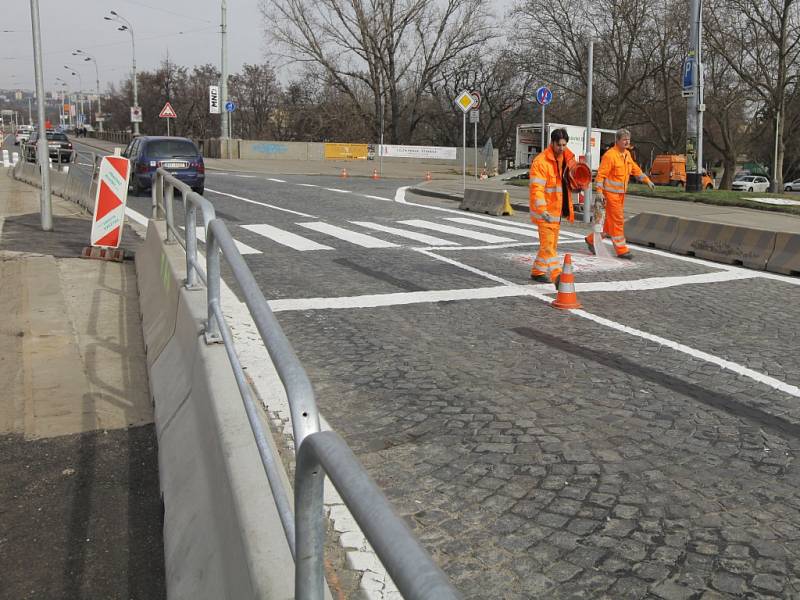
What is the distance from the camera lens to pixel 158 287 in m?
6.81

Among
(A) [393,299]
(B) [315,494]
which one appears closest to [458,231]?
(A) [393,299]

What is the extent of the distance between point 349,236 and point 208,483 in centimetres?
1030

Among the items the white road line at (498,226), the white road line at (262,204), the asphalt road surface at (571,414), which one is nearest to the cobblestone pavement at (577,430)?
the asphalt road surface at (571,414)

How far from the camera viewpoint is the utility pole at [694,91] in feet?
68.3

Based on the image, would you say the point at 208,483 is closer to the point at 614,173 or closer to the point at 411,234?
the point at 614,173

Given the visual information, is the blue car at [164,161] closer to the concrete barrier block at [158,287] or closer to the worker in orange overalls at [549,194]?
the concrete barrier block at [158,287]

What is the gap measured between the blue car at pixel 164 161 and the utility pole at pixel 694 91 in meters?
13.0

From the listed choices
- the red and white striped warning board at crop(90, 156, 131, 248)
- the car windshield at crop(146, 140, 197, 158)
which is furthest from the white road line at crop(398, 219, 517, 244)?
the car windshield at crop(146, 140, 197, 158)

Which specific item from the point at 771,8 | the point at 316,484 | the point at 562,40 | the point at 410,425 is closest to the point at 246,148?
the point at 562,40

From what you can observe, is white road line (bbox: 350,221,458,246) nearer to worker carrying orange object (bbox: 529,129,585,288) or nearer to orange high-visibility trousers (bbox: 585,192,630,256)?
orange high-visibility trousers (bbox: 585,192,630,256)

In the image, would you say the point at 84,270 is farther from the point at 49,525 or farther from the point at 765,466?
the point at 765,466

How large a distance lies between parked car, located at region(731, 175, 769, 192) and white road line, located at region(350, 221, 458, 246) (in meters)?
44.3

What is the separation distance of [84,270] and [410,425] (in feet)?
21.7

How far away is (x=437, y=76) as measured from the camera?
63219 mm
